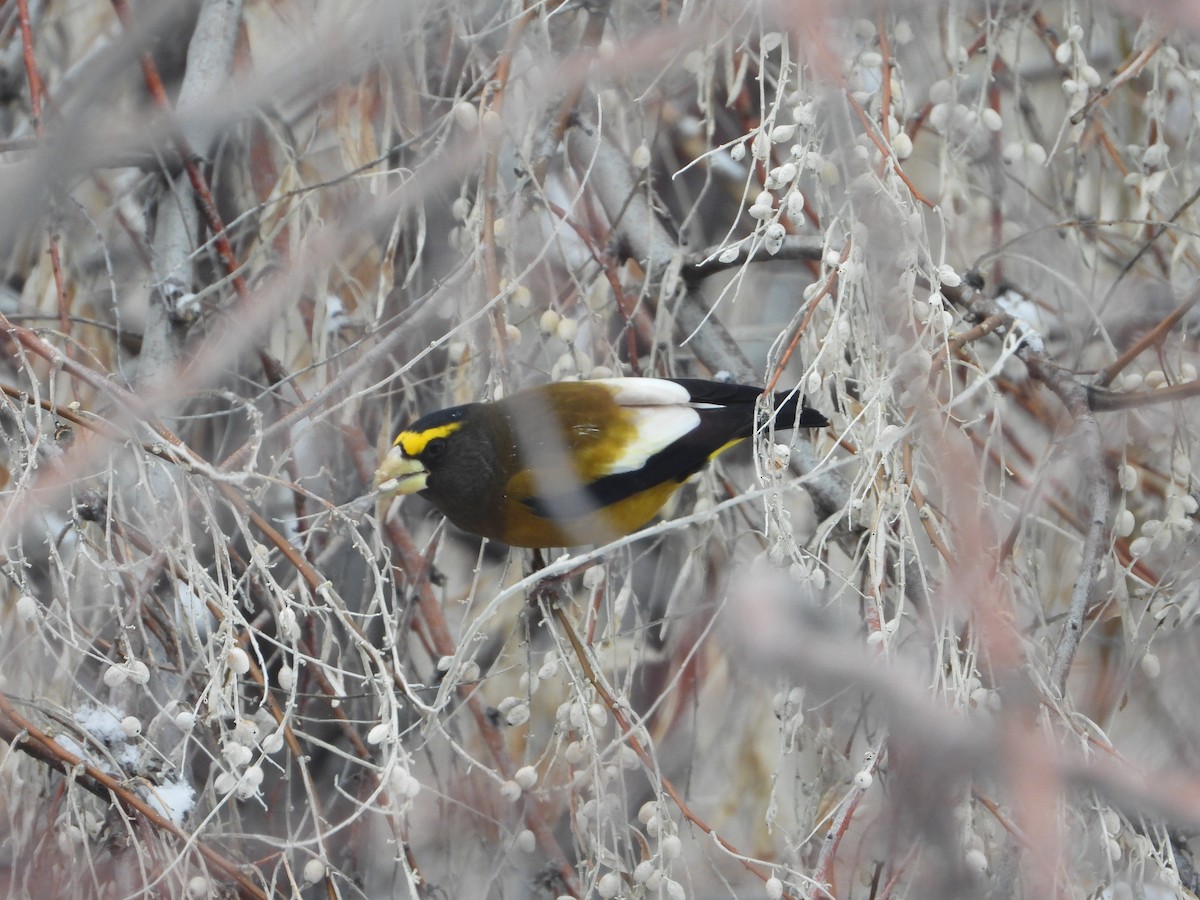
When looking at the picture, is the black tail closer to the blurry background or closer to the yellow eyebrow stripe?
the blurry background

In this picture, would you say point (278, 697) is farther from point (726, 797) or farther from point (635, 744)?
point (726, 797)

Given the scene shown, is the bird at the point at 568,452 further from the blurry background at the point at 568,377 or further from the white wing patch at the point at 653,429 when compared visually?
the blurry background at the point at 568,377

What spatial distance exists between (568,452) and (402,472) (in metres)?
0.50

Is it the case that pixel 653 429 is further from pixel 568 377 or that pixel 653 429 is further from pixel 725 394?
pixel 568 377

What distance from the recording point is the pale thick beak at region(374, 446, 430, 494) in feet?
10.2

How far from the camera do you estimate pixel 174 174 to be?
11.9 feet

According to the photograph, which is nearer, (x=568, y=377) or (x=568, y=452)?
(x=568, y=377)

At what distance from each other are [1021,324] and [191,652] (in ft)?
6.52

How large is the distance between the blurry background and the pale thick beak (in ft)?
0.60

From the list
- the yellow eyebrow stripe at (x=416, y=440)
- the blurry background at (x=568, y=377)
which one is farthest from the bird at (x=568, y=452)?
the blurry background at (x=568, y=377)

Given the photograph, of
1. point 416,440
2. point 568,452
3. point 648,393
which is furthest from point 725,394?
point 416,440

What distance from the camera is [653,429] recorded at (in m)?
3.43

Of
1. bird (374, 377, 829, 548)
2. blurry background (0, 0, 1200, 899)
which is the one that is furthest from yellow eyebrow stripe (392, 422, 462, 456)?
blurry background (0, 0, 1200, 899)

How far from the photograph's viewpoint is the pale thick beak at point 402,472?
311 centimetres
